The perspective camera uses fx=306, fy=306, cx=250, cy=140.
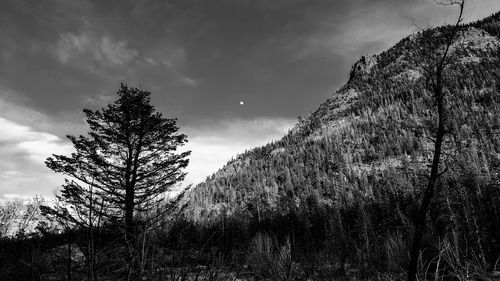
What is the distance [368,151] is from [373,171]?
6.58 m

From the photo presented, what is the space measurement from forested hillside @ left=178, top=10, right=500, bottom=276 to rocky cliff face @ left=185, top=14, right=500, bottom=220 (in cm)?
18

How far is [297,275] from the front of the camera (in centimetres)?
814

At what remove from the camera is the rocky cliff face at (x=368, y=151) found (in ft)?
124

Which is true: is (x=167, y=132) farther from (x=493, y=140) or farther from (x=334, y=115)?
(x=334, y=115)

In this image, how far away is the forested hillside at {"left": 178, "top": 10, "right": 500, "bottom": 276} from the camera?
76.8 ft

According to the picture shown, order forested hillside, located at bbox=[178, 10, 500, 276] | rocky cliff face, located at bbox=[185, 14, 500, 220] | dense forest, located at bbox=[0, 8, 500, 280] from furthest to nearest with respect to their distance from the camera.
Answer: rocky cliff face, located at bbox=[185, 14, 500, 220], forested hillside, located at bbox=[178, 10, 500, 276], dense forest, located at bbox=[0, 8, 500, 280]

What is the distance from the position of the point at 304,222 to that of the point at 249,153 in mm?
50381

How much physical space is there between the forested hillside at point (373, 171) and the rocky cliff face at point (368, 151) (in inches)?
7.1

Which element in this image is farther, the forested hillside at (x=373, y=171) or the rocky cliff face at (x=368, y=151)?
the rocky cliff face at (x=368, y=151)

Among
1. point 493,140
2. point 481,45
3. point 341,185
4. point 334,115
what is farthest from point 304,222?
point 481,45

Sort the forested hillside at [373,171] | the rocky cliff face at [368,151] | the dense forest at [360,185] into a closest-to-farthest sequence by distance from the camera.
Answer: the dense forest at [360,185] → the forested hillside at [373,171] → the rocky cliff face at [368,151]

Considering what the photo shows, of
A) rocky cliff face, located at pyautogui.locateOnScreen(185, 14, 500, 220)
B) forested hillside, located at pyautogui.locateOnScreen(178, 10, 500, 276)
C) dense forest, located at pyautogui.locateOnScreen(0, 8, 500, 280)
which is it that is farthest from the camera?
rocky cliff face, located at pyautogui.locateOnScreen(185, 14, 500, 220)

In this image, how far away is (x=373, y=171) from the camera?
4291 cm

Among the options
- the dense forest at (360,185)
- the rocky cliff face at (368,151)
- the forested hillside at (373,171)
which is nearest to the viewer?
the dense forest at (360,185)
